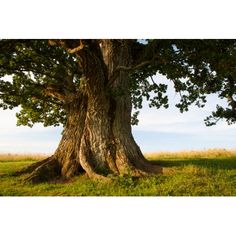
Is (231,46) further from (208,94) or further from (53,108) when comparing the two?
(53,108)

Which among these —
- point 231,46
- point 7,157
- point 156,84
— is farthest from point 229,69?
point 7,157

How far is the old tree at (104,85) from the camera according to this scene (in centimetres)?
1477

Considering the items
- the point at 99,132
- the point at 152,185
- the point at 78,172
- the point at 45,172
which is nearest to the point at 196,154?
the point at 99,132

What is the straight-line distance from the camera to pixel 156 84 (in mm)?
18375

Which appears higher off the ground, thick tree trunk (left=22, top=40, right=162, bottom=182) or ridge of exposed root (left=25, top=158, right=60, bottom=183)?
thick tree trunk (left=22, top=40, right=162, bottom=182)

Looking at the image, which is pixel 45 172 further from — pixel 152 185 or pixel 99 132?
pixel 152 185

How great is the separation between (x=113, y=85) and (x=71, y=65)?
10.1 ft

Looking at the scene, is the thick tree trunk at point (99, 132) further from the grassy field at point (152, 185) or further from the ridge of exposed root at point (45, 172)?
the grassy field at point (152, 185)

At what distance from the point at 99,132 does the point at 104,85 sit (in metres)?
1.82

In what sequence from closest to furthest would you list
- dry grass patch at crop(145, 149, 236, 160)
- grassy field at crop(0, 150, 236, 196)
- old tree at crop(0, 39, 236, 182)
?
grassy field at crop(0, 150, 236, 196), old tree at crop(0, 39, 236, 182), dry grass patch at crop(145, 149, 236, 160)

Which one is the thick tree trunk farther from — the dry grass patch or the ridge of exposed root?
the dry grass patch

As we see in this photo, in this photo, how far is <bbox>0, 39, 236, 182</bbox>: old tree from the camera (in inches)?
581

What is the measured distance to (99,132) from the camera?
16.2 meters

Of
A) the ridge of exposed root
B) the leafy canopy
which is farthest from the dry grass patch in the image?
the ridge of exposed root
